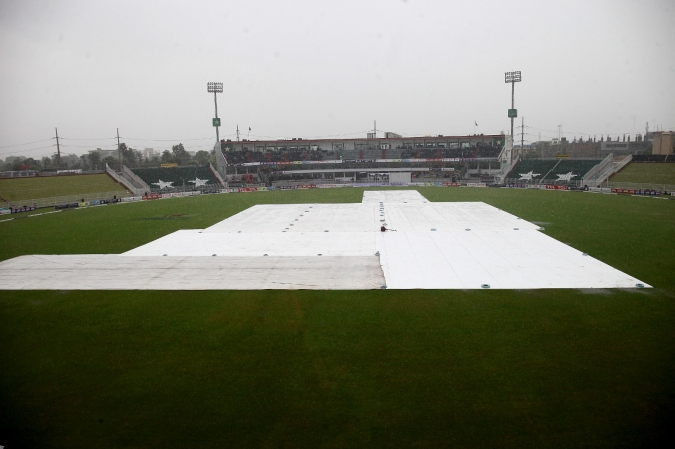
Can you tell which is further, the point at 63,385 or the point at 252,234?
the point at 252,234

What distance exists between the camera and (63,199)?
148ft

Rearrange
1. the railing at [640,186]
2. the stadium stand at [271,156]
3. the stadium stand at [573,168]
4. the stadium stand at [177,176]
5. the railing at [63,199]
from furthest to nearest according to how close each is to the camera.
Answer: the stadium stand at [271,156], the stadium stand at [177,176], the stadium stand at [573,168], the railing at [640,186], the railing at [63,199]

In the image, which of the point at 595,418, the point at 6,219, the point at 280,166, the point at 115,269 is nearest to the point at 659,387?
the point at 595,418

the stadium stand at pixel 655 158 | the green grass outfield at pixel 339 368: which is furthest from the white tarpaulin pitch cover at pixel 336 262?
the stadium stand at pixel 655 158

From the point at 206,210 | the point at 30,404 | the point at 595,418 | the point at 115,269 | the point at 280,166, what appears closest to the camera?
the point at 595,418

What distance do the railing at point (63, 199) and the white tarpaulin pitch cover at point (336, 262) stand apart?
2506cm

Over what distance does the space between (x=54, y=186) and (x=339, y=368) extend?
52.2m

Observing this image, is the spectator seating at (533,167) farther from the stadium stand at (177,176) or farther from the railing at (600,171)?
the stadium stand at (177,176)

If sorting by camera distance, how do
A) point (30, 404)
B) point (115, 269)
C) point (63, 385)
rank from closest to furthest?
point (30, 404), point (63, 385), point (115, 269)

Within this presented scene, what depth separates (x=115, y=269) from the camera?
17.4 meters

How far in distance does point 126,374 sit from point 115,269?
32.2 feet

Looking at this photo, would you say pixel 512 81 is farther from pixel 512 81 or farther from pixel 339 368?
pixel 339 368

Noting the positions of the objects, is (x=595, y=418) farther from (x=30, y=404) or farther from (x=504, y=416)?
(x=30, y=404)

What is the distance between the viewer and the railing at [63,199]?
41.5 metres
